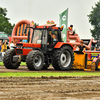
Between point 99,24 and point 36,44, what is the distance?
52.9 meters

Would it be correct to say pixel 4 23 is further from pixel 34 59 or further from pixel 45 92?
pixel 45 92

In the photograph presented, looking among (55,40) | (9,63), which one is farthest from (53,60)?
(9,63)

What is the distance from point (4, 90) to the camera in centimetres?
779

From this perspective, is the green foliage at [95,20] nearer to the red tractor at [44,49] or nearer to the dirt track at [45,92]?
the red tractor at [44,49]

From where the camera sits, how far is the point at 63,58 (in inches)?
607

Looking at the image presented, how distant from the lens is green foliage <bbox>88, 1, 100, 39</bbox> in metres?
65.8

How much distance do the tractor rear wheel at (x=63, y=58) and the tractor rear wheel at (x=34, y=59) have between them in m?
0.86

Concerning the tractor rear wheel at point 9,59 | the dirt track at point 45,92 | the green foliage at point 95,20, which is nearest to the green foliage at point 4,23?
the green foliage at point 95,20

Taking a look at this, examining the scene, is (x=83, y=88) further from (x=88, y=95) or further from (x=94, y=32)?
(x=94, y=32)

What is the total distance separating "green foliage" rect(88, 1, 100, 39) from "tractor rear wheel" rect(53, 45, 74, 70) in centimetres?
5065

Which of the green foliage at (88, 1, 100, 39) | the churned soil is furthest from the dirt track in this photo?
the green foliage at (88, 1, 100, 39)

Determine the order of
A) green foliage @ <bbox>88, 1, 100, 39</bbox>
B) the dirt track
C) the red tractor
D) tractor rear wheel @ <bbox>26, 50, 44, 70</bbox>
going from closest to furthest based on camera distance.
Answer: the dirt track < tractor rear wheel @ <bbox>26, 50, 44, 70</bbox> < the red tractor < green foliage @ <bbox>88, 1, 100, 39</bbox>

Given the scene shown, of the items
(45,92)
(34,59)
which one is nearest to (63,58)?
(34,59)

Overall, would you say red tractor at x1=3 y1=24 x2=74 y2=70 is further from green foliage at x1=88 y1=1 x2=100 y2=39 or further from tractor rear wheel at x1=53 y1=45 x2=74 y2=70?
green foliage at x1=88 y1=1 x2=100 y2=39
